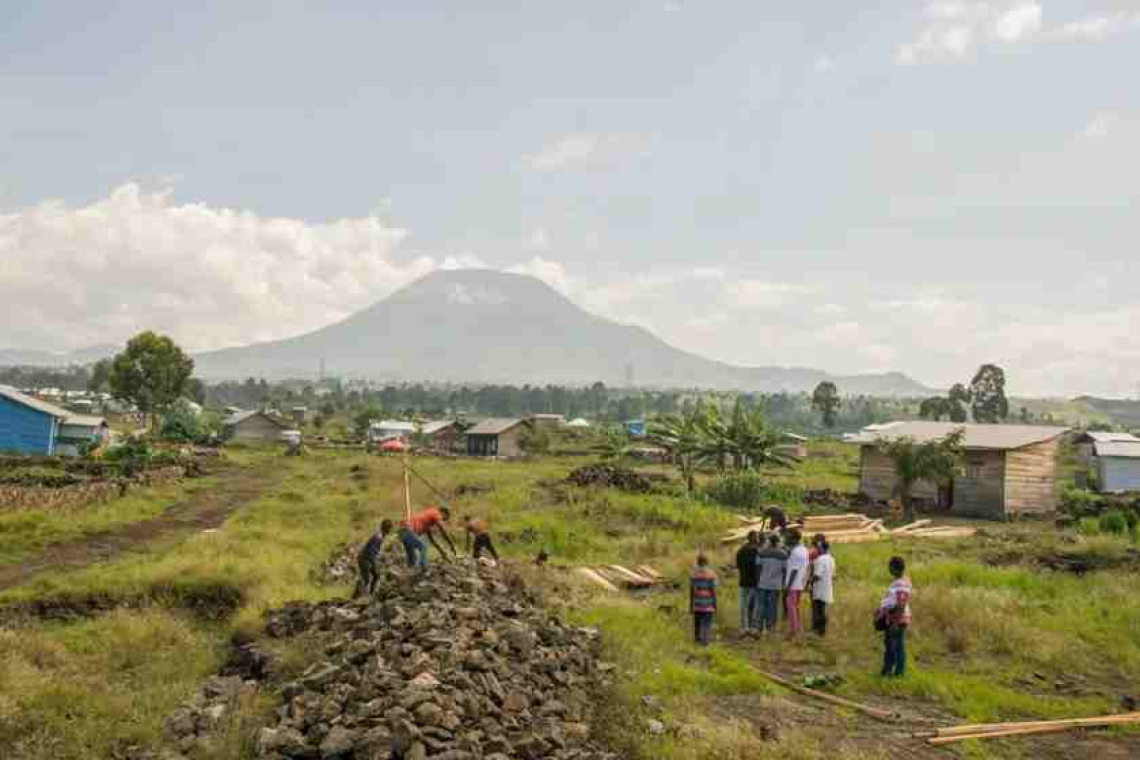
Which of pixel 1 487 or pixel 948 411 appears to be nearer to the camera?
pixel 1 487

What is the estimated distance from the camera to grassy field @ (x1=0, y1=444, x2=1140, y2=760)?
30.7 feet

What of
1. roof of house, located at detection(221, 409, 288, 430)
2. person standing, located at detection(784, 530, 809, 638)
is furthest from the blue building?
person standing, located at detection(784, 530, 809, 638)

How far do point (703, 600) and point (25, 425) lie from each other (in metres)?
46.3

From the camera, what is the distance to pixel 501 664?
9.64 metres

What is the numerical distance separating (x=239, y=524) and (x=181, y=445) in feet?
109

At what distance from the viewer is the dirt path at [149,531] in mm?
18531

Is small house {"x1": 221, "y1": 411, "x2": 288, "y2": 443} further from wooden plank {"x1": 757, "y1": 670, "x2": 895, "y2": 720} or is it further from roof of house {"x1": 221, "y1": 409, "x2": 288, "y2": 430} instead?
wooden plank {"x1": 757, "y1": 670, "x2": 895, "y2": 720}

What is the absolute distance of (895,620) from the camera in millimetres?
11125

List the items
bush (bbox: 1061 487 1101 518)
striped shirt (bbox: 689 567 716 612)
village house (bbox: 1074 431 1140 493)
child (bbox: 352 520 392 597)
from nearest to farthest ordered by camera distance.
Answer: striped shirt (bbox: 689 567 716 612) < child (bbox: 352 520 392 597) < bush (bbox: 1061 487 1101 518) < village house (bbox: 1074 431 1140 493)

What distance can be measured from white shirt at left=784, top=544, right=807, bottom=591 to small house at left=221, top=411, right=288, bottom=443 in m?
63.3

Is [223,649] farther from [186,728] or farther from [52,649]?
[186,728]

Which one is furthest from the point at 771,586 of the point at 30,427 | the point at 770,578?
the point at 30,427

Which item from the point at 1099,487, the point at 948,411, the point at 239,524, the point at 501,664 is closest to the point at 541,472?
the point at 239,524

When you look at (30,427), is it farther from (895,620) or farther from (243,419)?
(895,620)
